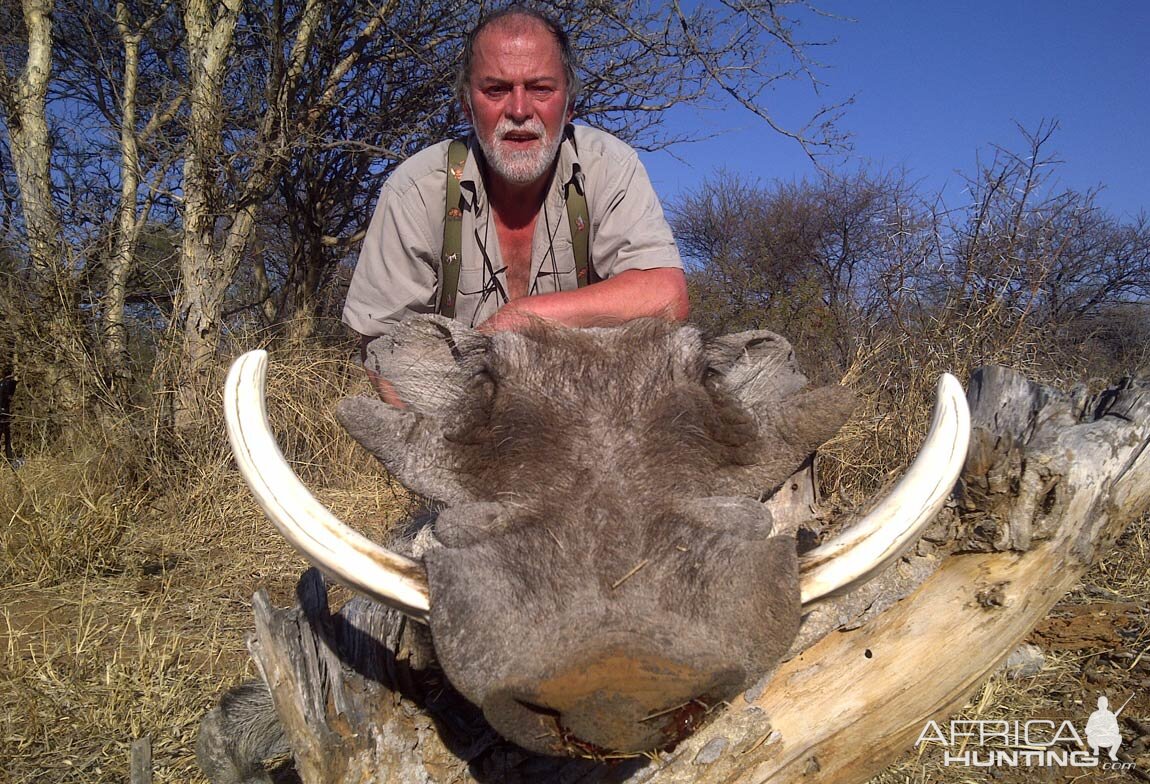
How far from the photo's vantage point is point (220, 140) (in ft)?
17.3

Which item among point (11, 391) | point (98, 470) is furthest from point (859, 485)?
point (11, 391)

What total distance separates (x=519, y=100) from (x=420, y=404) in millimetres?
1794

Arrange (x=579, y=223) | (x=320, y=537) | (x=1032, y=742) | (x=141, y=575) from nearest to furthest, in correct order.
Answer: (x=320, y=537)
(x=1032, y=742)
(x=579, y=223)
(x=141, y=575)

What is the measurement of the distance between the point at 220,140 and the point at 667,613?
207 inches

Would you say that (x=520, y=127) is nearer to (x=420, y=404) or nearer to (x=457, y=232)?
(x=457, y=232)

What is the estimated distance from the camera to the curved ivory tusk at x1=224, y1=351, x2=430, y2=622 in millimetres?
1331

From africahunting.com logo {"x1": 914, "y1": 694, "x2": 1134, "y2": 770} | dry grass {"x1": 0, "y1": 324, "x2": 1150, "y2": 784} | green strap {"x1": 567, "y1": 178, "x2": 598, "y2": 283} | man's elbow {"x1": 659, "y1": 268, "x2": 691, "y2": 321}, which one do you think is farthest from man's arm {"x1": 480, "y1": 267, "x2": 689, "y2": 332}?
africahunting.com logo {"x1": 914, "y1": 694, "x2": 1134, "y2": 770}

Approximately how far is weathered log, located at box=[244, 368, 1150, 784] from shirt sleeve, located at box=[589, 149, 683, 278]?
176 cm

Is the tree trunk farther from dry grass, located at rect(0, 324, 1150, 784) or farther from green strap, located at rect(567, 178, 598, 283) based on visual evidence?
green strap, located at rect(567, 178, 598, 283)

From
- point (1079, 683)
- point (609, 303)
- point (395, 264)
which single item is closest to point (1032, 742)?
point (1079, 683)

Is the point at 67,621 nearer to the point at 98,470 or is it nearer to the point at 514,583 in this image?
the point at 98,470

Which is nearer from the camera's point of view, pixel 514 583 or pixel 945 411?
pixel 514 583

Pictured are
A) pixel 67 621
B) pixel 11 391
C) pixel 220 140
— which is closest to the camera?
pixel 67 621

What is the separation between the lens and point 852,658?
1795 mm
